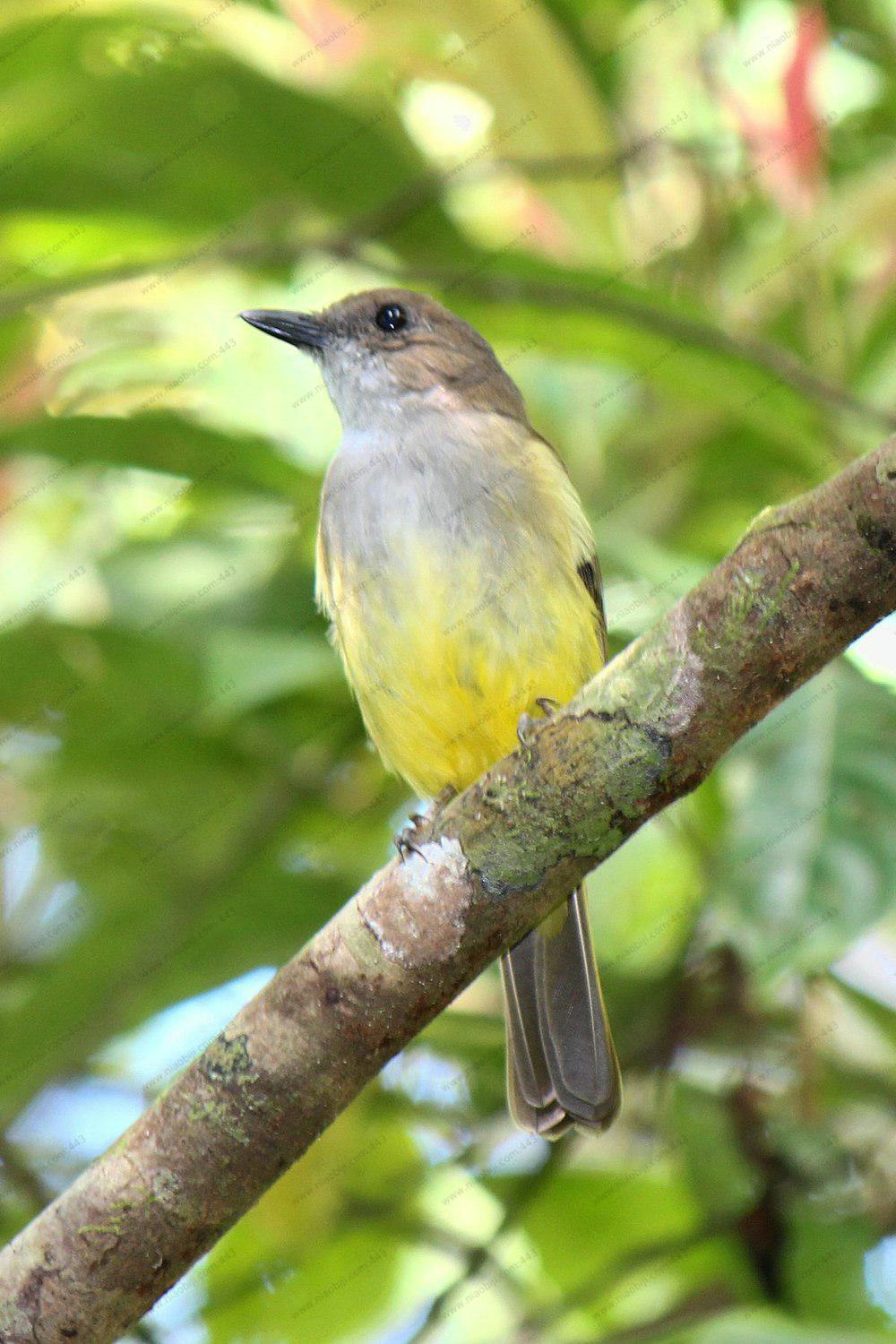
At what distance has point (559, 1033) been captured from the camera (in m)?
3.42

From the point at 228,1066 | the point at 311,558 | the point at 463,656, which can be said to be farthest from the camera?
the point at 311,558

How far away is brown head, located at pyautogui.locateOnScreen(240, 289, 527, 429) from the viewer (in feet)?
13.1

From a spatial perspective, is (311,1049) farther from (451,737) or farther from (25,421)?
(25,421)

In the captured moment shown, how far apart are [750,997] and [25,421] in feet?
6.64

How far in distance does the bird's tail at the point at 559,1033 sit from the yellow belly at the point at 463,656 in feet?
1.46

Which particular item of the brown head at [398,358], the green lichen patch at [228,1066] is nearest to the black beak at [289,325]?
the brown head at [398,358]

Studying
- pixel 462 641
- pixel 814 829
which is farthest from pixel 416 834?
pixel 462 641

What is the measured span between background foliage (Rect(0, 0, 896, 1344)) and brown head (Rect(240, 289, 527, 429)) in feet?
0.28

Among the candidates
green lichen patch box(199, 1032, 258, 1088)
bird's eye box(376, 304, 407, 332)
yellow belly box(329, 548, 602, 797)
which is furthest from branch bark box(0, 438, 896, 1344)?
bird's eye box(376, 304, 407, 332)

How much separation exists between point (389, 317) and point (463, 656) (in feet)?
3.73

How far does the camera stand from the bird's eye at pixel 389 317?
409 centimetres

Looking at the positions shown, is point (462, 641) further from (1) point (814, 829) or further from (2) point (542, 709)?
(1) point (814, 829)

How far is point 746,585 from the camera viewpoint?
82.4 inches

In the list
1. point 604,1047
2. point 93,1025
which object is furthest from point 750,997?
point 93,1025
